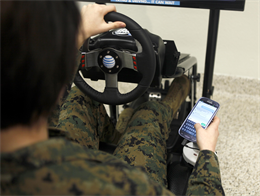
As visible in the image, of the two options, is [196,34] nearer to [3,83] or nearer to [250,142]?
[250,142]

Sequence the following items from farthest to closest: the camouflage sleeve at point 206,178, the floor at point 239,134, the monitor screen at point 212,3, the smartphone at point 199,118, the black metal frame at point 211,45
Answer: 1. the floor at point 239,134
2. the black metal frame at point 211,45
3. the monitor screen at point 212,3
4. the smartphone at point 199,118
5. the camouflage sleeve at point 206,178

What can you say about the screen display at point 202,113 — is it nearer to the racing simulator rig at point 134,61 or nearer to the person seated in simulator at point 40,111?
the racing simulator rig at point 134,61

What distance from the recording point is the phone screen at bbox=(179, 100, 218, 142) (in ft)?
2.73

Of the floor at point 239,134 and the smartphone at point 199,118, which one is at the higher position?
the smartphone at point 199,118

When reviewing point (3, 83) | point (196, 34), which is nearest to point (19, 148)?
point (3, 83)

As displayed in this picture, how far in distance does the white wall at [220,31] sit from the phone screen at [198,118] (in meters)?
1.05

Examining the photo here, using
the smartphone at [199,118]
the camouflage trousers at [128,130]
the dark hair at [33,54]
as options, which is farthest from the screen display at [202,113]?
the dark hair at [33,54]

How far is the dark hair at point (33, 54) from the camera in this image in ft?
0.96

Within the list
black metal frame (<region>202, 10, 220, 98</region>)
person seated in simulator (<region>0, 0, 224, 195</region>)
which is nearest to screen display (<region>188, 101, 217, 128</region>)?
black metal frame (<region>202, 10, 220, 98</region>)

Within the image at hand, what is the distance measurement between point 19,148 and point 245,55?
180 cm

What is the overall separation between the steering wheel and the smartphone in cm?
A: 19

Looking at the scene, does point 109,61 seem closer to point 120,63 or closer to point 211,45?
point 120,63

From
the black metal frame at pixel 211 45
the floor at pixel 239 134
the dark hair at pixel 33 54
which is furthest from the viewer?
the floor at pixel 239 134

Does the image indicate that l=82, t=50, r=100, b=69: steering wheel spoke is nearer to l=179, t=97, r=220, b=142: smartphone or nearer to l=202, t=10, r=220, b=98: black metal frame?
l=179, t=97, r=220, b=142: smartphone
